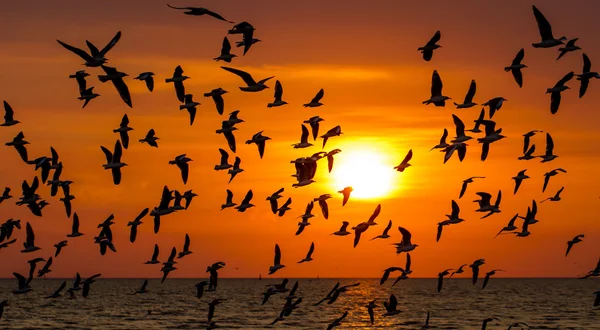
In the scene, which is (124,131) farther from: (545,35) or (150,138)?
(545,35)

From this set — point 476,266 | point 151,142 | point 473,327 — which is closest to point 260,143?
point 151,142

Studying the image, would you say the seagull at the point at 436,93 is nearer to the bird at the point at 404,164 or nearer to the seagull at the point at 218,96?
the bird at the point at 404,164

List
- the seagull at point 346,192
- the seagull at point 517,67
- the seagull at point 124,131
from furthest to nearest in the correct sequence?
1. the seagull at point 346,192
2. the seagull at point 124,131
3. the seagull at point 517,67

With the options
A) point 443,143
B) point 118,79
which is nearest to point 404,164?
point 443,143

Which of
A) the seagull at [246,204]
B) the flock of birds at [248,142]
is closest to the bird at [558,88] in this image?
the flock of birds at [248,142]

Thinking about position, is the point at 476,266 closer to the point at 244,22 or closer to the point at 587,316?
the point at 244,22

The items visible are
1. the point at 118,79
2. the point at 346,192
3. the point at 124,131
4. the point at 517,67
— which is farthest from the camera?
the point at 346,192

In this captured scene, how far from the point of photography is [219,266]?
6062 cm

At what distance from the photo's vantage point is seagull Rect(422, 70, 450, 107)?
52094 millimetres

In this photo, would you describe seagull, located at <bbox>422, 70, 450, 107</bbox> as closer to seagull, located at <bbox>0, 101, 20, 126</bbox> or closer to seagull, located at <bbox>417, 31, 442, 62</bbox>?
seagull, located at <bbox>417, 31, 442, 62</bbox>

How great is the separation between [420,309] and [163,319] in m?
47.0

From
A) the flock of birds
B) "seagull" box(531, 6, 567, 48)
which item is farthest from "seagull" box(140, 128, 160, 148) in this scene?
"seagull" box(531, 6, 567, 48)

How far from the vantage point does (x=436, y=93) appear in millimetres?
52688

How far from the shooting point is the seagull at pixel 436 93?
52.1 metres
